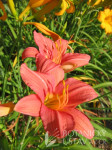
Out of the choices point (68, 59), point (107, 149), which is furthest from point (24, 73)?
point (107, 149)

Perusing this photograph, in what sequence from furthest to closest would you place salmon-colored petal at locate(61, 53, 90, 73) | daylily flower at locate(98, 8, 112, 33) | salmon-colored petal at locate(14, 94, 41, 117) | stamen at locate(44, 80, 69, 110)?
1. daylily flower at locate(98, 8, 112, 33)
2. salmon-colored petal at locate(61, 53, 90, 73)
3. stamen at locate(44, 80, 69, 110)
4. salmon-colored petal at locate(14, 94, 41, 117)

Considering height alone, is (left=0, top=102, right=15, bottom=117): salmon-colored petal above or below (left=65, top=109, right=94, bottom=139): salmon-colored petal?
above

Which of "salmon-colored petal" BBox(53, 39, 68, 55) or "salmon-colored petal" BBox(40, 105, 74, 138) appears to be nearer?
"salmon-colored petal" BBox(40, 105, 74, 138)

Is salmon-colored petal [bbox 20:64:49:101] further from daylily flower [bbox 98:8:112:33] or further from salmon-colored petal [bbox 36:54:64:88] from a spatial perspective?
daylily flower [bbox 98:8:112:33]

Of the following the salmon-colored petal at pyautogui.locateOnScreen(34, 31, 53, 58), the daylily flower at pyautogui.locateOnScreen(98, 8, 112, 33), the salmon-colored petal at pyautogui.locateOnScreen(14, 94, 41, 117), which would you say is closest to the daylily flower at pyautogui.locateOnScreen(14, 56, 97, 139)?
the salmon-colored petal at pyautogui.locateOnScreen(14, 94, 41, 117)

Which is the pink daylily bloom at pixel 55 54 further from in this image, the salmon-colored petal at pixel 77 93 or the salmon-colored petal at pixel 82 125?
the salmon-colored petal at pixel 82 125

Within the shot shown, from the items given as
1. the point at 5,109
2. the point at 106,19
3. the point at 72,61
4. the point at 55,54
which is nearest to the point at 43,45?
the point at 55,54

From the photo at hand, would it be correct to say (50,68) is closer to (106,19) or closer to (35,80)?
(35,80)
